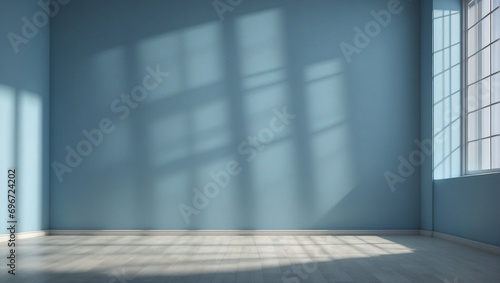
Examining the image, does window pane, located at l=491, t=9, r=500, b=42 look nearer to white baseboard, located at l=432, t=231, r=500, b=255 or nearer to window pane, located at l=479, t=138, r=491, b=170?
window pane, located at l=479, t=138, r=491, b=170

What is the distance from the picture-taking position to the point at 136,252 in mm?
5852

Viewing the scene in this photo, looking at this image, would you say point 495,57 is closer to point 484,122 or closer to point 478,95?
point 478,95

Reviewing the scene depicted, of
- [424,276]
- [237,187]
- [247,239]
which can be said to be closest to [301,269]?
[424,276]

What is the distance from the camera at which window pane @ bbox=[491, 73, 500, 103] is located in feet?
20.4

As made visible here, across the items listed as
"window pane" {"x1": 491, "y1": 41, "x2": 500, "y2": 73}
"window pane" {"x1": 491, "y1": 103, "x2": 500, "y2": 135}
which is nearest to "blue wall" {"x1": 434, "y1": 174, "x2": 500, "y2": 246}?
"window pane" {"x1": 491, "y1": 103, "x2": 500, "y2": 135}

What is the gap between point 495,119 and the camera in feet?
20.6

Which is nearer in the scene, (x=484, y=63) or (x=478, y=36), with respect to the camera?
(x=484, y=63)

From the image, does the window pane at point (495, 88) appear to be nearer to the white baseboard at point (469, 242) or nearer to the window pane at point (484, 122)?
the window pane at point (484, 122)

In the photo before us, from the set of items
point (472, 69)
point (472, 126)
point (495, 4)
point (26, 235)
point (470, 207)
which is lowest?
point (26, 235)

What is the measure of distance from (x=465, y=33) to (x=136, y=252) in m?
4.40

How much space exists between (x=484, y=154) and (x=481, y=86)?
733mm

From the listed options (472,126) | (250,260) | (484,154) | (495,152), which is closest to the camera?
(250,260)

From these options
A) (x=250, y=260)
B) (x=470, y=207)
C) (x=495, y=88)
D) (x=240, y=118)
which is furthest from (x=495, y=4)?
(x=250, y=260)

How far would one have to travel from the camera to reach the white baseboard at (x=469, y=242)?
5.75 m
